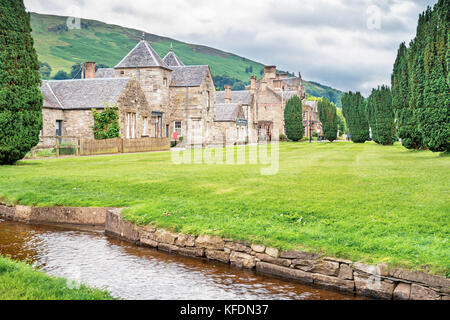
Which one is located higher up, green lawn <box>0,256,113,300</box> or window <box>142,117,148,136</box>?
window <box>142,117,148,136</box>

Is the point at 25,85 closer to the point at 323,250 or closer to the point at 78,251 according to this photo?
the point at 78,251

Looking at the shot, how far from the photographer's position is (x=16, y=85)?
75.7 feet

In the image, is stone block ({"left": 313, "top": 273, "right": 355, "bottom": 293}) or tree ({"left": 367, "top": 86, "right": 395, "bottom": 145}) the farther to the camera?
tree ({"left": 367, "top": 86, "right": 395, "bottom": 145})

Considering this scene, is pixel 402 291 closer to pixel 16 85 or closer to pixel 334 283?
pixel 334 283

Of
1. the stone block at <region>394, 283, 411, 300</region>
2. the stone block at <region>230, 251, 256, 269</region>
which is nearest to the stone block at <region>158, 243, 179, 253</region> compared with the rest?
the stone block at <region>230, 251, 256, 269</region>

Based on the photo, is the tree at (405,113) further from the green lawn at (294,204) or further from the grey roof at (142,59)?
the grey roof at (142,59)

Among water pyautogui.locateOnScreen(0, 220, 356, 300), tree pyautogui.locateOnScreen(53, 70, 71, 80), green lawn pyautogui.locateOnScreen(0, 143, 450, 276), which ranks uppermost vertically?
tree pyautogui.locateOnScreen(53, 70, 71, 80)

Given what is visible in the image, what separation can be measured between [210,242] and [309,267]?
7.56 ft

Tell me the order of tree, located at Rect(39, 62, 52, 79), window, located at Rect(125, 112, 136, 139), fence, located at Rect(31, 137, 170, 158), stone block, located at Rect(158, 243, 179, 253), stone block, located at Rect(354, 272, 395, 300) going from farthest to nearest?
1. tree, located at Rect(39, 62, 52, 79)
2. window, located at Rect(125, 112, 136, 139)
3. fence, located at Rect(31, 137, 170, 158)
4. stone block, located at Rect(158, 243, 179, 253)
5. stone block, located at Rect(354, 272, 395, 300)

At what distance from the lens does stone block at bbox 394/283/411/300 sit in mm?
7137

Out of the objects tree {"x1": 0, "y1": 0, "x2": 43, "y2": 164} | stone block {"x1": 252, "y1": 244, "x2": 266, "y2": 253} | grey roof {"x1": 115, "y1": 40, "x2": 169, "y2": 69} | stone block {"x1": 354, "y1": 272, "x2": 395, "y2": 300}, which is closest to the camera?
stone block {"x1": 354, "y1": 272, "x2": 395, "y2": 300}

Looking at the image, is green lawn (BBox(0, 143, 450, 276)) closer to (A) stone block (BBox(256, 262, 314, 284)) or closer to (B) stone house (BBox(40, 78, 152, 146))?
(A) stone block (BBox(256, 262, 314, 284))
